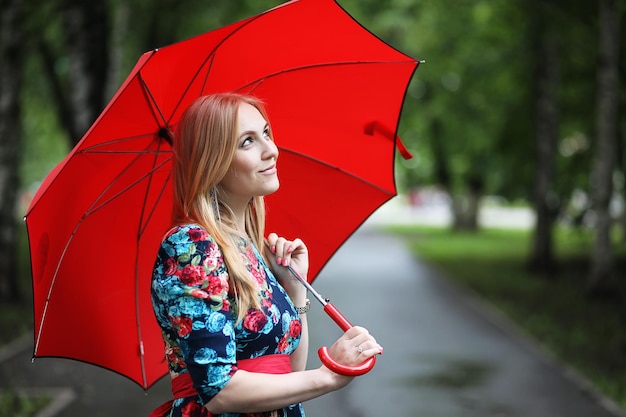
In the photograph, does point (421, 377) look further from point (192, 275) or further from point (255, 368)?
point (192, 275)

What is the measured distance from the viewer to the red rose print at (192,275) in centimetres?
234

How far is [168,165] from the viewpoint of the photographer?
10.7ft

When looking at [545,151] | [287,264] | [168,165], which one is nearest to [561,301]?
[545,151]

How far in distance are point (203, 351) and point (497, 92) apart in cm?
2152

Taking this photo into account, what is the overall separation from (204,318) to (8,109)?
11.9m

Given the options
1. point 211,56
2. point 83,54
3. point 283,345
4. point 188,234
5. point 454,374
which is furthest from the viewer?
→ point 83,54

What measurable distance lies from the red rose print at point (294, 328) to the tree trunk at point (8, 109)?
1115 centimetres

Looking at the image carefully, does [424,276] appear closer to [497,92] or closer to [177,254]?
[497,92]

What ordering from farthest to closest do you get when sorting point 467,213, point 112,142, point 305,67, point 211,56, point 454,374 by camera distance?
point 467,213
point 454,374
point 305,67
point 211,56
point 112,142

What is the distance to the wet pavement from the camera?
7.76m

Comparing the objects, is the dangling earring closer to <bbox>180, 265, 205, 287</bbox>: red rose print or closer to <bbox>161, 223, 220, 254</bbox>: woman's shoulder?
<bbox>161, 223, 220, 254</bbox>: woman's shoulder

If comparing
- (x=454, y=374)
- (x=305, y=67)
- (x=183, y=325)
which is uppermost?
(x=305, y=67)

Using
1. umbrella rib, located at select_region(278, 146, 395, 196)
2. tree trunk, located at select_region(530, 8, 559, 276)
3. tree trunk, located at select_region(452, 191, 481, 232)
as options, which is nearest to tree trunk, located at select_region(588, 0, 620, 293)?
tree trunk, located at select_region(530, 8, 559, 276)

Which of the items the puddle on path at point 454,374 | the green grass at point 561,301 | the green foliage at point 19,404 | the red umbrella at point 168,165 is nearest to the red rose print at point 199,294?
the red umbrella at point 168,165
